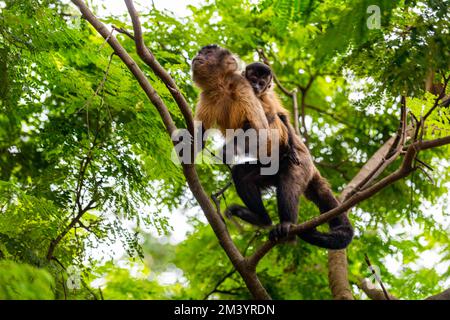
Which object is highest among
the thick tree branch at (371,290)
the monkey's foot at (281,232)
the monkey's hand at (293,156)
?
the monkey's hand at (293,156)

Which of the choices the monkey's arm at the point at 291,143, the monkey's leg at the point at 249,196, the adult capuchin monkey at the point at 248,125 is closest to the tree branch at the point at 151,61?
the adult capuchin monkey at the point at 248,125

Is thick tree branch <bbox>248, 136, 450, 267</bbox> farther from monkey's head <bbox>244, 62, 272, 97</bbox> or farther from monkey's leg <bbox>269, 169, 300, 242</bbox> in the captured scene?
monkey's head <bbox>244, 62, 272, 97</bbox>

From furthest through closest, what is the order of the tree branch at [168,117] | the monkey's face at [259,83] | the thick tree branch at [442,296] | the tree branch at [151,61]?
the monkey's face at [259,83] < the thick tree branch at [442,296] < the tree branch at [168,117] < the tree branch at [151,61]

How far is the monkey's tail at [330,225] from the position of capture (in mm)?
7707

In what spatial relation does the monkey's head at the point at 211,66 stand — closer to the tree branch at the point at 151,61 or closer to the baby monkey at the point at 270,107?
the baby monkey at the point at 270,107

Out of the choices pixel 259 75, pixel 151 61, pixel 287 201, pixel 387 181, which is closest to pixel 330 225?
pixel 287 201

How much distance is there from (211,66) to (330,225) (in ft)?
8.85

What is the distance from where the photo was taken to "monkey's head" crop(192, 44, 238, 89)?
8.26 meters

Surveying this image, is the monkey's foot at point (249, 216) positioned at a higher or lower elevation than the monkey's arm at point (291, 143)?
lower

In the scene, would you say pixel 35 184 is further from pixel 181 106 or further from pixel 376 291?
pixel 376 291

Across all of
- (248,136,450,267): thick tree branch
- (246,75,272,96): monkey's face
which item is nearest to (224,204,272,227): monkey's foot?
(248,136,450,267): thick tree branch

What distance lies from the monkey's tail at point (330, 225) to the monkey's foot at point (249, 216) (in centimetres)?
62

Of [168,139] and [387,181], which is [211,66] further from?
[387,181]
